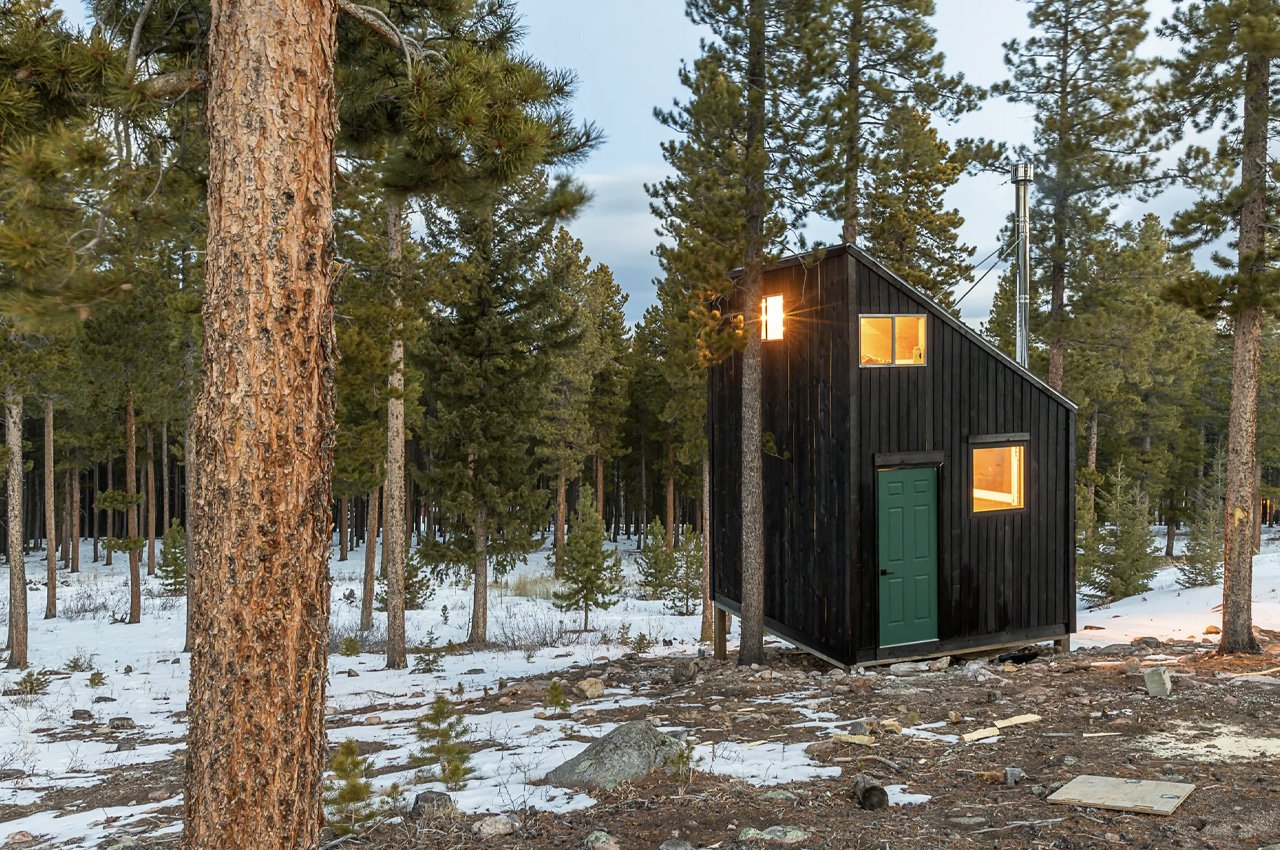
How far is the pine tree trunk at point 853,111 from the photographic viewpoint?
11664mm

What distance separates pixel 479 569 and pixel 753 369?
10.7 metres

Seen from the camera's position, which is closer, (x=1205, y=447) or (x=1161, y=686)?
(x=1161, y=686)

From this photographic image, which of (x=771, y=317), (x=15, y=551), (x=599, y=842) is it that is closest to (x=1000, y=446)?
(x=771, y=317)

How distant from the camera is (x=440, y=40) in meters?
7.27

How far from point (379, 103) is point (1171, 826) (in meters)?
8.13

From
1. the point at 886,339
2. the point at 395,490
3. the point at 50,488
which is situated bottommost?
the point at 50,488

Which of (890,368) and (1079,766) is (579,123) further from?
(1079,766)

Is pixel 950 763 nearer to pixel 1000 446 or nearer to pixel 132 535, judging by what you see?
pixel 1000 446

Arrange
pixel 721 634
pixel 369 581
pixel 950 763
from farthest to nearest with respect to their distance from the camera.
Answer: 1. pixel 369 581
2. pixel 721 634
3. pixel 950 763

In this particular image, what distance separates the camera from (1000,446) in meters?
12.0

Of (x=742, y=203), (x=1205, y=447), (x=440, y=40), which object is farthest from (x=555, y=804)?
(x=1205, y=447)

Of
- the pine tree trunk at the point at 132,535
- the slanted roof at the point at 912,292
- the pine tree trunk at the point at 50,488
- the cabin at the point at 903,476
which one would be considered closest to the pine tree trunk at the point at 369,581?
the pine tree trunk at the point at 132,535

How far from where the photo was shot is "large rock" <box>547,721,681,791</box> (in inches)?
256

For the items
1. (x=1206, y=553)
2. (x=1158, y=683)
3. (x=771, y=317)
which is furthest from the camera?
(x=1206, y=553)
